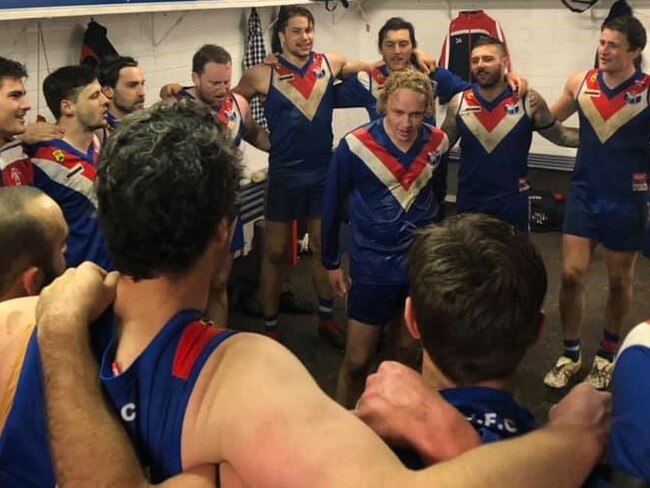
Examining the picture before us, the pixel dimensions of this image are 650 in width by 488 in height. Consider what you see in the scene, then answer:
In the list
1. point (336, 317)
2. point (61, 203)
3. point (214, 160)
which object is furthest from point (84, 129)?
point (214, 160)

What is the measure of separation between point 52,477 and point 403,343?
2112 mm

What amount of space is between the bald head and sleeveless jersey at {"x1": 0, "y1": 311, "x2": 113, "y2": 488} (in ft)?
1.10

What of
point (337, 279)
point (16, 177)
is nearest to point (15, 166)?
point (16, 177)

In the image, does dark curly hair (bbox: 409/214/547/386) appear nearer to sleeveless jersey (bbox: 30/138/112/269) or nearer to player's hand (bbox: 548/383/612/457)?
player's hand (bbox: 548/383/612/457)

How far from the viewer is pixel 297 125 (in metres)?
4.11

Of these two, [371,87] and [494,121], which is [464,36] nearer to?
[371,87]

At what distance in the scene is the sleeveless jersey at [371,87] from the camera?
425 centimetres

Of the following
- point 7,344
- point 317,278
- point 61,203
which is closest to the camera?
point 7,344

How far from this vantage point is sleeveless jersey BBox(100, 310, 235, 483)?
107cm

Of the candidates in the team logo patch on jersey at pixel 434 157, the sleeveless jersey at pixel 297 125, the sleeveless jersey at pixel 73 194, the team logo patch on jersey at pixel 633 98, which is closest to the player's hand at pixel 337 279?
the team logo patch on jersey at pixel 434 157

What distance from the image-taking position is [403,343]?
10.3ft

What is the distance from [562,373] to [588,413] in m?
2.63

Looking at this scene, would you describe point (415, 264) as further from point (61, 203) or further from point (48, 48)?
point (48, 48)

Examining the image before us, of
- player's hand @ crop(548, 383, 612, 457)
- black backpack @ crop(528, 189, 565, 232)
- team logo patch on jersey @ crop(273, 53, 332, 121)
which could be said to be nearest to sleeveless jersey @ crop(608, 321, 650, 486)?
player's hand @ crop(548, 383, 612, 457)
